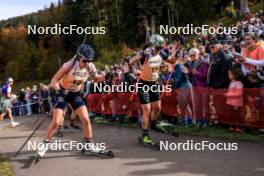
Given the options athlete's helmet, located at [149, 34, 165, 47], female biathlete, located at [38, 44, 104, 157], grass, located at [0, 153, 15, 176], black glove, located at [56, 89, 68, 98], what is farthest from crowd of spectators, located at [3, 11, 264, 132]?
grass, located at [0, 153, 15, 176]

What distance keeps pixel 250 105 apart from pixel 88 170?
14.7ft

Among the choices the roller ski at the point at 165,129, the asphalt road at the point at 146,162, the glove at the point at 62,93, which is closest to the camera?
the asphalt road at the point at 146,162

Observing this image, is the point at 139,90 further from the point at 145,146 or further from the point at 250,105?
the point at 250,105

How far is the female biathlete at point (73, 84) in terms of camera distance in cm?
883

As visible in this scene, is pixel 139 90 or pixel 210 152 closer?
pixel 210 152

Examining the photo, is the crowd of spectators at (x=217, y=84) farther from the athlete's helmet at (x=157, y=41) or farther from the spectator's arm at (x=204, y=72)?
the athlete's helmet at (x=157, y=41)

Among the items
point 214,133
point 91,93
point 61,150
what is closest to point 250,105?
point 214,133

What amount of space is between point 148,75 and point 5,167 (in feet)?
12.2

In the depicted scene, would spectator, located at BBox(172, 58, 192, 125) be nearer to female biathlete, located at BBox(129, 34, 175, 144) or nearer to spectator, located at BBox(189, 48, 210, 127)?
spectator, located at BBox(189, 48, 210, 127)

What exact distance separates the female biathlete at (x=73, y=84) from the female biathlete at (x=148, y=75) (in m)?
1.24

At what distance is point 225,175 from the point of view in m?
7.00

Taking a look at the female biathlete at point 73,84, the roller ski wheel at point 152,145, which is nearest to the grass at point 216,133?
the roller ski wheel at point 152,145

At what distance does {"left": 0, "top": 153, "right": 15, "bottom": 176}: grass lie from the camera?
7.89 meters

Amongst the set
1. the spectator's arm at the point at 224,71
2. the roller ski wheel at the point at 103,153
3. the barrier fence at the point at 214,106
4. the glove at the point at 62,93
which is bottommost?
the roller ski wheel at the point at 103,153
